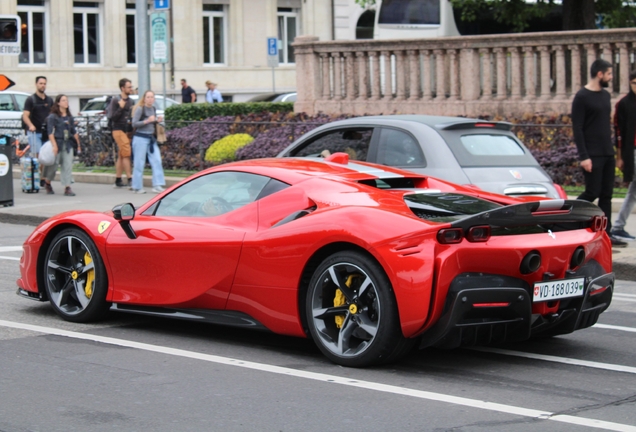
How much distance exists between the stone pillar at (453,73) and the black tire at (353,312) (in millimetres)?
14325

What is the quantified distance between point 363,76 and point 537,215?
15.3 m

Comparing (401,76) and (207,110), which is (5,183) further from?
(207,110)

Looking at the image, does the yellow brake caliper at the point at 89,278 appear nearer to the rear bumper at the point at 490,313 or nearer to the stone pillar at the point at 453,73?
the rear bumper at the point at 490,313

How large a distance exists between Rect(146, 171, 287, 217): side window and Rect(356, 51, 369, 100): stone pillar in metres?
14.0

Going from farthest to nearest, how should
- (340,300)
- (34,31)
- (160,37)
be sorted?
(34,31) → (160,37) → (340,300)

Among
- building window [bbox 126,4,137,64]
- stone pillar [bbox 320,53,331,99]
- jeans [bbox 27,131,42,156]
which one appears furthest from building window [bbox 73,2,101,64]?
stone pillar [bbox 320,53,331,99]

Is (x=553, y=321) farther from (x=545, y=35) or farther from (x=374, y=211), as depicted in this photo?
(x=545, y=35)

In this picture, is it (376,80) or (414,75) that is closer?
(414,75)

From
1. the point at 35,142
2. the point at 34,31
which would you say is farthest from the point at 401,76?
the point at 34,31

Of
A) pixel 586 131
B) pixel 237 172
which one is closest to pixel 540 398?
pixel 237 172

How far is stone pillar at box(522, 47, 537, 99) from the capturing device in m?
19.5

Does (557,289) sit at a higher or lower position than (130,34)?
lower

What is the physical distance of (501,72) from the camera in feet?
65.4

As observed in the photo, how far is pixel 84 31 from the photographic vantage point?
43969 millimetres
